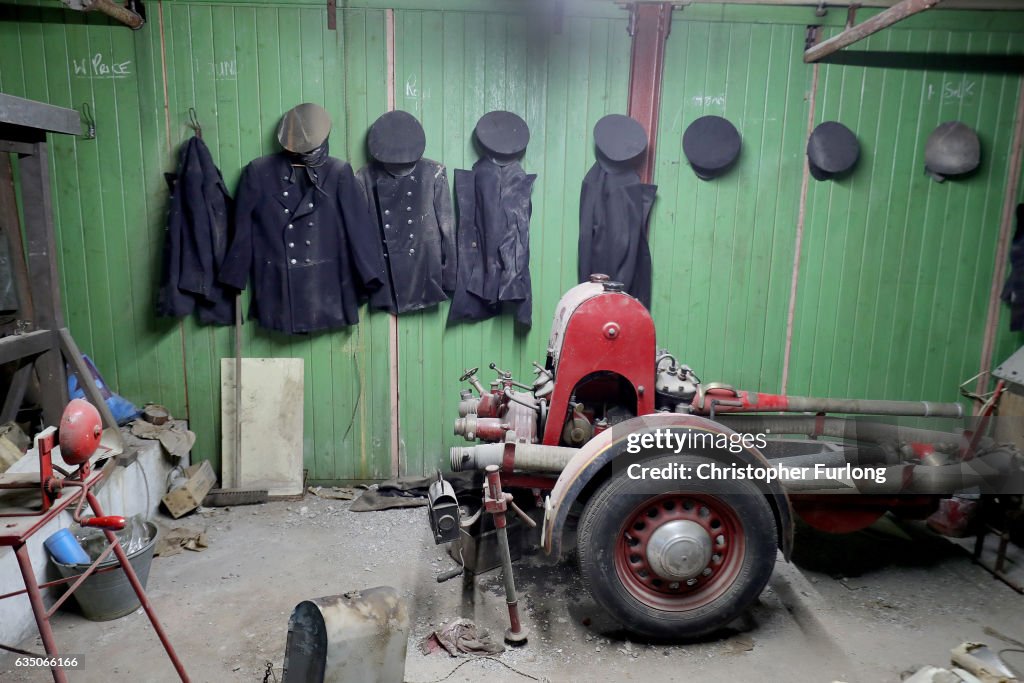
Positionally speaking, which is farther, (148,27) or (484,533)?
(148,27)

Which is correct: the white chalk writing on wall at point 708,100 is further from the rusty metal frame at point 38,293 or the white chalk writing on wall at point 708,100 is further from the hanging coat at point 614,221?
the rusty metal frame at point 38,293

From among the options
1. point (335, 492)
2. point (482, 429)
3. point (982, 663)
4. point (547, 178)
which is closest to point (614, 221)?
point (547, 178)

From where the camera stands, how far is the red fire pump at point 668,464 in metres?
2.61

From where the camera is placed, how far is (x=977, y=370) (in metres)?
4.36

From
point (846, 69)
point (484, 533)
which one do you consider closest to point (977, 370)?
point (846, 69)

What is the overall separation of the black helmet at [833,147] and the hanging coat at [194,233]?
11.7ft

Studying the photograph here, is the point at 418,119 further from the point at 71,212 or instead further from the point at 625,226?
the point at 71,212

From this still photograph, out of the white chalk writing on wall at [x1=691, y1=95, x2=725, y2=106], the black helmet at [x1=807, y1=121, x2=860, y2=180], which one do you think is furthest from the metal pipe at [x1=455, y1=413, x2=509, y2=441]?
the black helmet at [x1=807, y1=121, x2=860, y2=180]

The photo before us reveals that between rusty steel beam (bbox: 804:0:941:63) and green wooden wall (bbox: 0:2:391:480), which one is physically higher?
rusty steel beam (bbox: 804:0:941:63)

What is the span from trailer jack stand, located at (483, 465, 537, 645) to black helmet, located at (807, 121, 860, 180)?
290 cm

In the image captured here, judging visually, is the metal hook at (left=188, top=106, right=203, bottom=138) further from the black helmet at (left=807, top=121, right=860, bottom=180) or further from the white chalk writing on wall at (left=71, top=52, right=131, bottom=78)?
the black helmet at (left=807, top=121, right=860, bottom=180)

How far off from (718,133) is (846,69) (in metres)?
0.89

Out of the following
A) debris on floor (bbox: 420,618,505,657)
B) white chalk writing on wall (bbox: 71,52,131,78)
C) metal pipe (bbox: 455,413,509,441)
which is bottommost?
debris on floor (bbox: 420,618,505,657)

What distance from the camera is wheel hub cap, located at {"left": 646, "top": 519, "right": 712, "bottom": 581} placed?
2596mm
